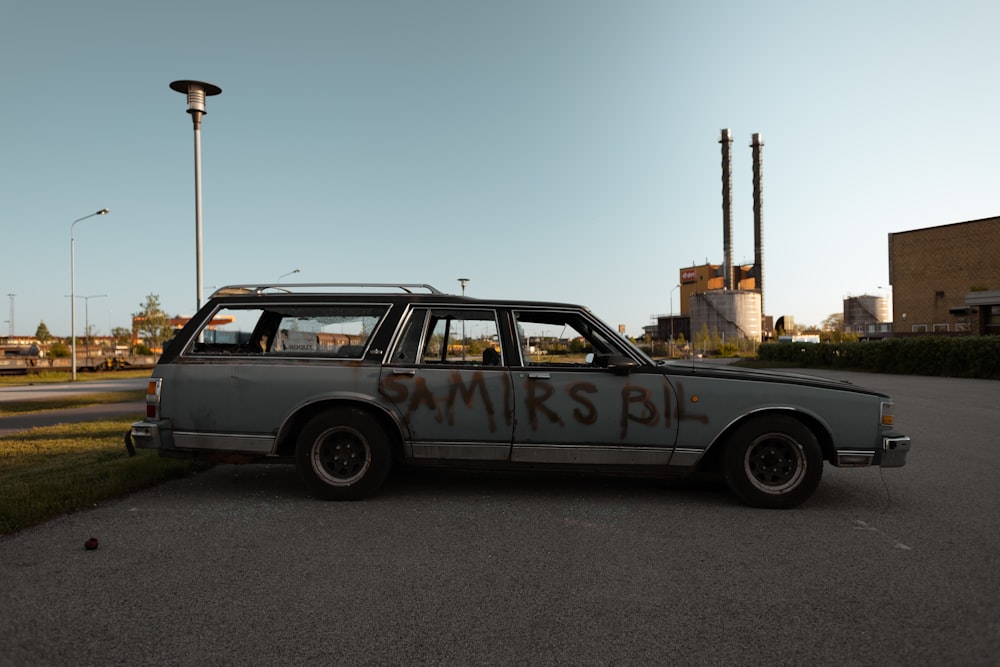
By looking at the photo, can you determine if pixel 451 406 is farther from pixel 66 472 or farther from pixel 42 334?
pixel 42 334

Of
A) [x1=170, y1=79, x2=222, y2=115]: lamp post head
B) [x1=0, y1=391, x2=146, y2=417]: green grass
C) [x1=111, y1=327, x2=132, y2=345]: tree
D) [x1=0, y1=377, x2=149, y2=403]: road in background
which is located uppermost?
[x1=170, y1=79, x2=222, y2=115]: lamp post head

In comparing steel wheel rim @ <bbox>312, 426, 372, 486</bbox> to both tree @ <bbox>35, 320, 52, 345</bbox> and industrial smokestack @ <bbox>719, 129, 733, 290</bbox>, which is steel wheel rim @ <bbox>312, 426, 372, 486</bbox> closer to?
industrial smokestack @ <bbox>719, 129, 733, 290</bbox>

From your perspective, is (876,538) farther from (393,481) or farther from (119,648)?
(119,648)

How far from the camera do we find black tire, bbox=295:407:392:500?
5.14 meters

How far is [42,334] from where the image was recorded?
89250 millimetres

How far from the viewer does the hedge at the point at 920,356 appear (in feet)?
75.2

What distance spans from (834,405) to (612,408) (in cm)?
178

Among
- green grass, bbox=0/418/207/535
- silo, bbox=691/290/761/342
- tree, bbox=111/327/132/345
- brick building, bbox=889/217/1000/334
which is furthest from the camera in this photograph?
tree, bbox=111/327/132/345

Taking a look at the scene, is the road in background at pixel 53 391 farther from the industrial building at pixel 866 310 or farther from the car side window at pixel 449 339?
the industrial building at pixel 866 310

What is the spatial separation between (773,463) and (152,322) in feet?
222

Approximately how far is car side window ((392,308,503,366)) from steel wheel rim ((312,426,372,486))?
0.76 metres

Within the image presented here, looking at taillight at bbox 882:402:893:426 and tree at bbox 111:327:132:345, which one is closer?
taillight at bbox 882:402:893:426

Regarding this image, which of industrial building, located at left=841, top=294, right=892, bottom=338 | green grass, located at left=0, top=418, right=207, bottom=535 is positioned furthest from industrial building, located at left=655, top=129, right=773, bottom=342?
green grass, located at left=0, top=418, right=207, bottom=535

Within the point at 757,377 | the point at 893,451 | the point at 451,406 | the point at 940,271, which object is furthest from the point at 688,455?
the point at 940,271
